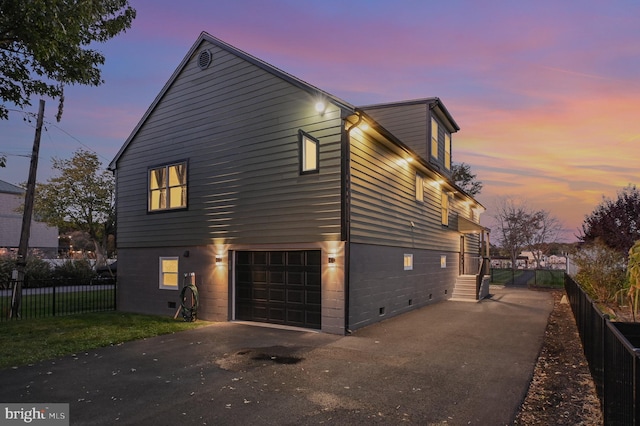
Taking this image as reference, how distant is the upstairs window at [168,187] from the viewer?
13175 millimetres

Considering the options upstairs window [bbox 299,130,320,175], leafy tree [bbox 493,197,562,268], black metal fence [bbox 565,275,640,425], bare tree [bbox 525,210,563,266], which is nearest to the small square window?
upstairs window [bbox 299,130,320,175]

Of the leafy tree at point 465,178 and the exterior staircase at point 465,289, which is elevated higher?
the leafy tree at point 465,178

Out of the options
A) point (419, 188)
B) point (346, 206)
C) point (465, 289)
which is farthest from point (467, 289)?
point (346, 206)

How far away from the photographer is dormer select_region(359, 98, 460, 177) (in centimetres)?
1719

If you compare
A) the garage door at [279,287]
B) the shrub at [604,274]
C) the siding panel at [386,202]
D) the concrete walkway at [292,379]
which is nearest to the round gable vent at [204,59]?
the siding panel at [386,202]

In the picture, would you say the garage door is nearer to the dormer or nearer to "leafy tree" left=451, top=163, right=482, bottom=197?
the dormer

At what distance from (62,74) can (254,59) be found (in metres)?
5.84

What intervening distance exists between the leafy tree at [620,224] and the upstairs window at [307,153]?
17.3 meters

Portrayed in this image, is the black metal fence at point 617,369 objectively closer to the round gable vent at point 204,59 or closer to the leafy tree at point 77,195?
the round gable vent at point 204,59

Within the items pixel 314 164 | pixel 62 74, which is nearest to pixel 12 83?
pixel 62 74

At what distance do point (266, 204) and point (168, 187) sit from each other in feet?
15.0

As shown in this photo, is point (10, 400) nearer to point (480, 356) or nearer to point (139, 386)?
point (139, 386)

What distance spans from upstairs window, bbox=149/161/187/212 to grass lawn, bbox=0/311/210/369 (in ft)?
12.4

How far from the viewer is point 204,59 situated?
1270 cm
